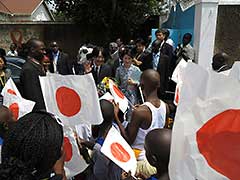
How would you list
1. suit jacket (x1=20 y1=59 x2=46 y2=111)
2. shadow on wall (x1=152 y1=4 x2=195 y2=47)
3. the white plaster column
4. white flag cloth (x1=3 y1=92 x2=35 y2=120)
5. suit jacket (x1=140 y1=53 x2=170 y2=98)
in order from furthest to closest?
shadow on wall (x1=152 y1=4 x2=195 y2=47) → the white plaster column → suit jacket (x1=140 y1=53 x2=170 y2=98) → suit jacket (x1=20 y1=59 x2=46 y2=111) → white flag cloth (x1=3 y1=92 x2=35 y2=120)

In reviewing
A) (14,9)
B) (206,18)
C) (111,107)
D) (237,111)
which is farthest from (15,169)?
(14,9)

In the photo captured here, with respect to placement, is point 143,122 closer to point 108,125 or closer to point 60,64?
point 108,125

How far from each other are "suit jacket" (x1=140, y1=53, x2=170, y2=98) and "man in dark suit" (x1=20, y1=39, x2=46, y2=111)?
2.76 metres

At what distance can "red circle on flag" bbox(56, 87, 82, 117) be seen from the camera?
10.6 feet

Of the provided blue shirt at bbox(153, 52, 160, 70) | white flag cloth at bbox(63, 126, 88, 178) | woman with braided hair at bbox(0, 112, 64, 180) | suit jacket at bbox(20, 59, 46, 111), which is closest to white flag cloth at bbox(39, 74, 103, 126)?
white flag cloth at bbox(63, 126, 88, 178)

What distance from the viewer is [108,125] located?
3439 mm

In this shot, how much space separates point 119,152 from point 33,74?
2.05 metres

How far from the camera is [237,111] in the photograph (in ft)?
5.97

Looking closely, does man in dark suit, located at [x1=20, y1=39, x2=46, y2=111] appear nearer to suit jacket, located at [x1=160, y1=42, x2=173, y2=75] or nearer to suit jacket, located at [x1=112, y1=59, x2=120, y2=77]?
suit jacket, located at [x1=112, y1=59, x2=120, y2=77]

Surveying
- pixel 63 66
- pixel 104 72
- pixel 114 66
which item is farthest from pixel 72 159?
pixel 63 66

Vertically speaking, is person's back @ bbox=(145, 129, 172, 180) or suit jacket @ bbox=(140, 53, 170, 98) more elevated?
person's back @ bbox=(145, 129, 172, 180)

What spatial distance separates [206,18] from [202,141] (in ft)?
22.7

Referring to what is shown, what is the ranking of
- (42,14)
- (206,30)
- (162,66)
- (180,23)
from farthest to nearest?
(42,14), (180,23), (206,30), (162,66)

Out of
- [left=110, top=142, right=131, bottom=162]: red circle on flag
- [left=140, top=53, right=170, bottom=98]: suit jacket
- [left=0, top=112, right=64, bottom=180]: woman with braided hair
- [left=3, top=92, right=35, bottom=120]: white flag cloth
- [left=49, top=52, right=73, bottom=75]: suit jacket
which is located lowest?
[left=49, top=52, right=73, bottom=75]: suit jacket
